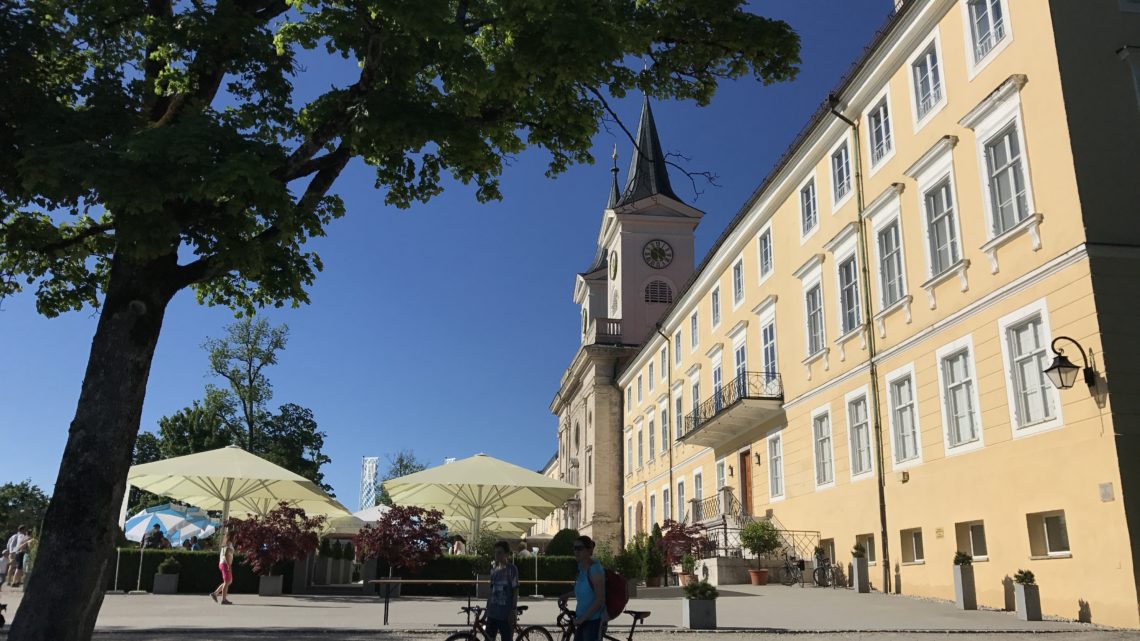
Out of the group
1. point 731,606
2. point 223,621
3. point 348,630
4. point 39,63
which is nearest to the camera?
point 39,63

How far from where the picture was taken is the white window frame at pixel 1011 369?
12.8 m

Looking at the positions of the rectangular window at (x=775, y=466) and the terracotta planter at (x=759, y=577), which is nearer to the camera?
the terracotta planter at (x=759, y=577)

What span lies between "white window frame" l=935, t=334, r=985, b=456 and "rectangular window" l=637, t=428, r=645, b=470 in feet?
94.2

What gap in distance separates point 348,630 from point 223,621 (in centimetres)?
260

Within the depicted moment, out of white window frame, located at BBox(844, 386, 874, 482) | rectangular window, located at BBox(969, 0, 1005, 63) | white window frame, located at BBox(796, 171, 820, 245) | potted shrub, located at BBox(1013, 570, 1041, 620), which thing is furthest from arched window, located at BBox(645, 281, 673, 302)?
potted shrub, located at BBox(1013, 570, 1041, 620)

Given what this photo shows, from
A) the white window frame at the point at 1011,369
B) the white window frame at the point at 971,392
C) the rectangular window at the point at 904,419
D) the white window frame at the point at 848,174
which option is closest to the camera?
the white window frame at the point at 1011,369

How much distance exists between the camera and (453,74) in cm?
928

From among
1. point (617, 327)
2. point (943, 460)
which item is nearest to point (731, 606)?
point (943, 460)

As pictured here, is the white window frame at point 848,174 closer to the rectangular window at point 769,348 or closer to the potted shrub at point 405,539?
the rectangular window at point 769,348

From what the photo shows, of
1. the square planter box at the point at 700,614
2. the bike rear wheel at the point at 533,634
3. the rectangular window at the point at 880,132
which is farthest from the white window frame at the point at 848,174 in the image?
the bike rear wheel at the point at 533,634

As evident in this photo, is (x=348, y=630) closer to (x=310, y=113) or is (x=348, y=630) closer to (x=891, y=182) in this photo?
(x=310, y=113)

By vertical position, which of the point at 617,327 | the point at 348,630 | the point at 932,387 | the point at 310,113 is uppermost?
the point at 617,327

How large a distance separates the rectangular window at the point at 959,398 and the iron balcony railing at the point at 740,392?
8.28m

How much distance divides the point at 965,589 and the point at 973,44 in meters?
9.49
